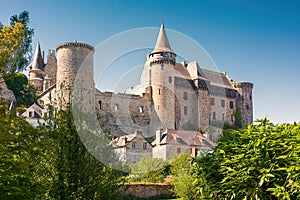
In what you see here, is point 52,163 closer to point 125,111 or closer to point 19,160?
point 19,160

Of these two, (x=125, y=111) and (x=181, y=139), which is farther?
(x=125, y=111)

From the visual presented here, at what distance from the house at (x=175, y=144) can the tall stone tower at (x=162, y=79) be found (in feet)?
29.1

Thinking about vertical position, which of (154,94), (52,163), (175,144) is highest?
(154,94)

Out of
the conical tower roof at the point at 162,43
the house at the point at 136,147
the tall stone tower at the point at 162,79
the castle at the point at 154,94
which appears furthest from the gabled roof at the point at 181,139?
the conical tower roof at the point at 162,43

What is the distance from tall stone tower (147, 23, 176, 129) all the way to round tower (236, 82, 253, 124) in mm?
15948

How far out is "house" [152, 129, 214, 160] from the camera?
4231cm

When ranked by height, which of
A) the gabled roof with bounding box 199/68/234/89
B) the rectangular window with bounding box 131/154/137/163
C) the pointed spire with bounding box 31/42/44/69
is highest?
the pointed spire with bounding box 31/42/44/69

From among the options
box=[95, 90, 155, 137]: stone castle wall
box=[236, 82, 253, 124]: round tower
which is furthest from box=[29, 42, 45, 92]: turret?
box=[236, 82, 253, 124]: round tower

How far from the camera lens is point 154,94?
2200 inches

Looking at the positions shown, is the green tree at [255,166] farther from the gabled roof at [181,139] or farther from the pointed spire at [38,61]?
the pointed spire at [38,61]

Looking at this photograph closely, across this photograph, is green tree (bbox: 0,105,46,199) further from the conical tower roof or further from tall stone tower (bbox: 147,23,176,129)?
the conical tower roof

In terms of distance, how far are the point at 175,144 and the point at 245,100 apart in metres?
28.6

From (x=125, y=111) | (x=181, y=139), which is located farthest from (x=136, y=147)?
(x=125, y=111)

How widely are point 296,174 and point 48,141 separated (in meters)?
5.94
